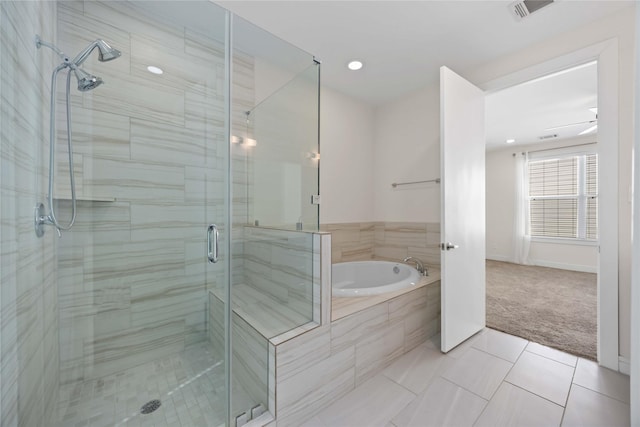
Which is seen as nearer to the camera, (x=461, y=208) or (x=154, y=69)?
(x=154, y=69)

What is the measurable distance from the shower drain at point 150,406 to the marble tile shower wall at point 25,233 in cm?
38

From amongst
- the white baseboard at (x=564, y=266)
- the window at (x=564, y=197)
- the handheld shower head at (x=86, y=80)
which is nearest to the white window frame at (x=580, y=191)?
the window at (x=564, y=197)

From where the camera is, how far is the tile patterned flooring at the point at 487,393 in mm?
1252

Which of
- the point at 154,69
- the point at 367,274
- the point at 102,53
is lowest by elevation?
the point at 367,274

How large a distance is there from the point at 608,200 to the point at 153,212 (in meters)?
3.00

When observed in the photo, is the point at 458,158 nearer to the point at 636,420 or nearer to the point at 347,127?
the point at 347,127

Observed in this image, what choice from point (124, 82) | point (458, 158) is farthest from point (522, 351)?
point (124, 82)

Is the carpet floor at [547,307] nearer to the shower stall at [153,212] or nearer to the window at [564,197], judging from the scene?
the window at [564,197]

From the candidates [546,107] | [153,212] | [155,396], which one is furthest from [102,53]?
[546,107]

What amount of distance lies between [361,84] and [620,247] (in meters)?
2.43

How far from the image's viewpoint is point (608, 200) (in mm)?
1631

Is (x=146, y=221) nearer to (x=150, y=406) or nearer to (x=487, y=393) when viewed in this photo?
(x=150, y=406)

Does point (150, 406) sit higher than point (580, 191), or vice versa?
point (580, 191)

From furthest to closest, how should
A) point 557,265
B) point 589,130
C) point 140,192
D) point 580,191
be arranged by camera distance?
1. point 557,265
2. point 580,191
3. point 589,130
4. point 140,192
